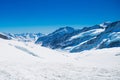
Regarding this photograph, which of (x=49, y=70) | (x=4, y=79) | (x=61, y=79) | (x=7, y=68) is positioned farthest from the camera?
(x=49, y=70)

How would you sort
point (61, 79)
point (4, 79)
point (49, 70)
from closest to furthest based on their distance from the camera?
point (4, 79), point (61, 79), point (49, 70)

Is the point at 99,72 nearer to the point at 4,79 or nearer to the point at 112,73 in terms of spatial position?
the point at 112,73

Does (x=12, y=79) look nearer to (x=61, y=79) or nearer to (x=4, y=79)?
(x=4, y=79)

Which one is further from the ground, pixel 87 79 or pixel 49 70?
pixel 49 70

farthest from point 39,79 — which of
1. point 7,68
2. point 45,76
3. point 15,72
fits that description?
point 7,68

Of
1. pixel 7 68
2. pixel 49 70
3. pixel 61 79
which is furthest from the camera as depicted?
pixel 49 70

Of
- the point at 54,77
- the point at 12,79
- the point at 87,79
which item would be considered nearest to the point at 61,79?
the point at 54,77

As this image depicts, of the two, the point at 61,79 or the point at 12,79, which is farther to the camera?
the point at 61,79

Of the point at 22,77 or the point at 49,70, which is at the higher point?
the point at 49,70

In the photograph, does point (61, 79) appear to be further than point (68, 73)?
No
